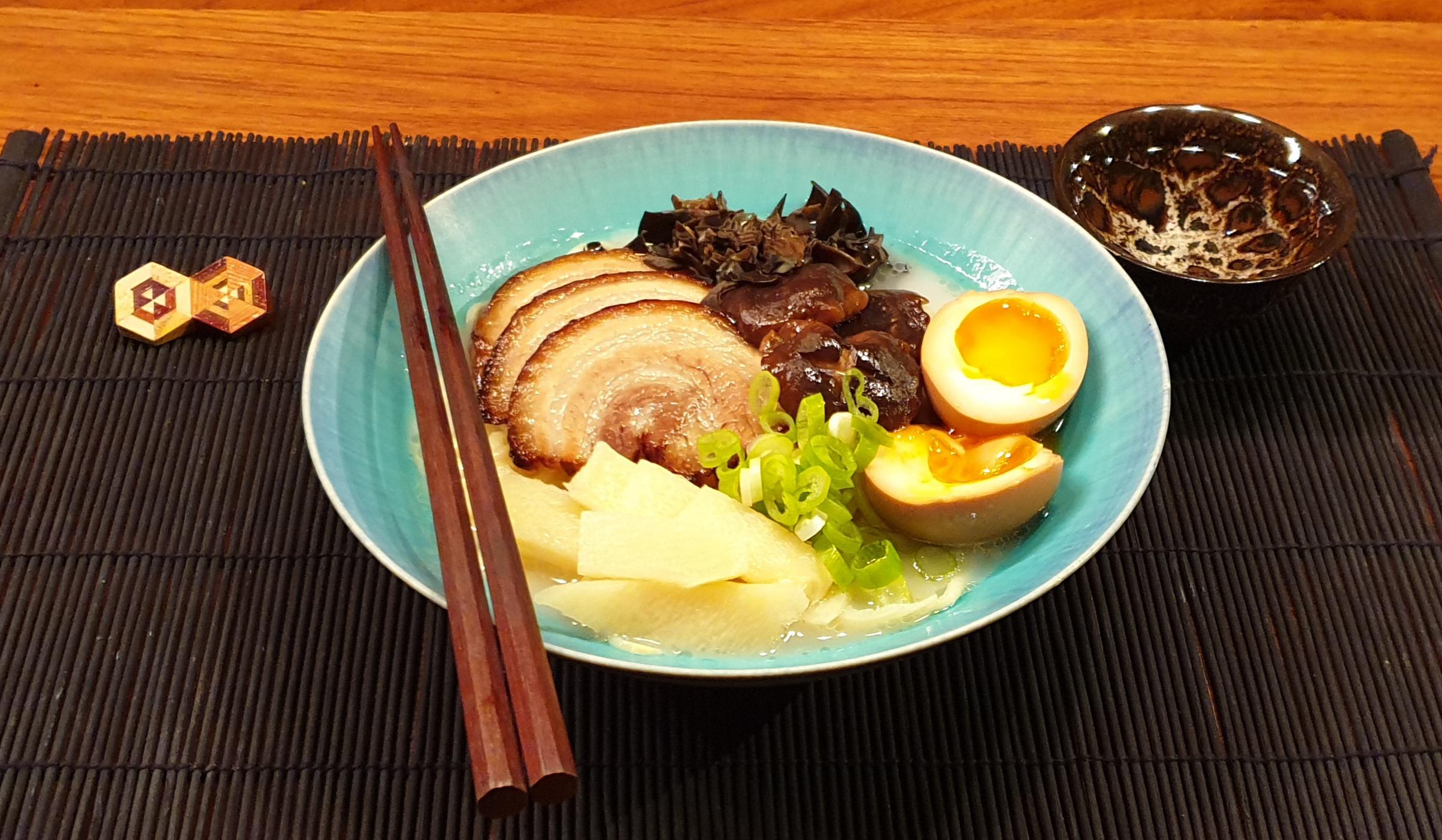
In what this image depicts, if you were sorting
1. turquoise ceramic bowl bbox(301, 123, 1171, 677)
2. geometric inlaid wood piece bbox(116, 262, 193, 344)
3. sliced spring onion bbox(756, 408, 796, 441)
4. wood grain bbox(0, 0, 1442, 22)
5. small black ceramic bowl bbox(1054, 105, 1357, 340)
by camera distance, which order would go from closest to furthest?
turquoise ceramic bowl bbox(301, 123, 1171, 677) < sliced spring onion bbox(756, 408, 796, 441) < small black ceramic bowl bbox(1054, 105, 1357, 340) < geometric inlaid wood piece bbox(116, 262, 193, 344) < wood grain bbox(0, 0, 1442, 22)

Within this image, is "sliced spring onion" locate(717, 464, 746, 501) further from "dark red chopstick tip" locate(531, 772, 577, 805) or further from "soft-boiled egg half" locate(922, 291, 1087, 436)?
"dark red chopstick tip" locate(531, 772, 577, 805)

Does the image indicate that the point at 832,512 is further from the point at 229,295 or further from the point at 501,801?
the point at 229,295

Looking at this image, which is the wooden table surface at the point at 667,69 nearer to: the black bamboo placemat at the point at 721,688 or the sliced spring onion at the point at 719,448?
the black bamboo placemat at the point at 721,688

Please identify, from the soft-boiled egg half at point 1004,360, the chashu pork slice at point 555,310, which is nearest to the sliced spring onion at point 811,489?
the soft-boiled egg half at point 1004,360

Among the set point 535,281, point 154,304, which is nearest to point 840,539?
point 535,281

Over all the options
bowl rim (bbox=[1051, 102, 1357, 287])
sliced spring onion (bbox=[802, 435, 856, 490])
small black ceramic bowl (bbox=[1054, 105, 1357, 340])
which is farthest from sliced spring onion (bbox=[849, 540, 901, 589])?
small black ceramic bowl (bbox=[1054, 105, 1357, 340])

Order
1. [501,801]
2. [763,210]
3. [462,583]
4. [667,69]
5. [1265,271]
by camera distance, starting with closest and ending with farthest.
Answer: [501,801], [462,583], [1265,271], [763,210], [667,69]

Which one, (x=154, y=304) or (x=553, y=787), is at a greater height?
(x=553, y=787)

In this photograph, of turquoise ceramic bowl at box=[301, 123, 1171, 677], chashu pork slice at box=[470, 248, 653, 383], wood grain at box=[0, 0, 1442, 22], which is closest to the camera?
turquoise ceramic bowl at box=[301, 123, 1171, 677]
